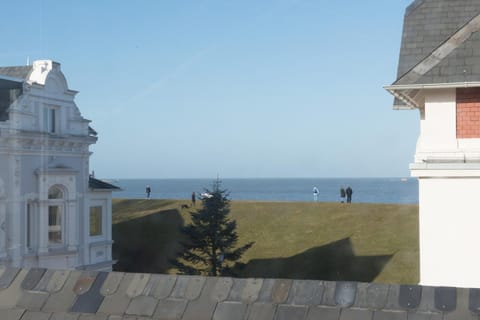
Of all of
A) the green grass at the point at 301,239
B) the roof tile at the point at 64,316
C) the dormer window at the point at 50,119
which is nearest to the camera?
the roof tile at the point at 64,316

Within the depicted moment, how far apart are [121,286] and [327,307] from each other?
1234 millimetres

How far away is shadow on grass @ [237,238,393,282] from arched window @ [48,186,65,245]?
274 inches

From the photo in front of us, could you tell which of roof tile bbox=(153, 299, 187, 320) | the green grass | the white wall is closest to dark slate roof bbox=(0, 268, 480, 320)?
roof tile bbox=(153, 299, 187, 320)

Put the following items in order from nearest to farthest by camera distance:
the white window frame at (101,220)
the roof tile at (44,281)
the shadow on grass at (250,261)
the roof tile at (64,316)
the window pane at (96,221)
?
1. the roof tile at (64,316)
2. the roof tile at (44,281)
3. the white window frame at (101,220)
4. the window pane at (96,221)
5. the shadow on grass at (250,261)

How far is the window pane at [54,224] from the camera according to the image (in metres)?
21.9

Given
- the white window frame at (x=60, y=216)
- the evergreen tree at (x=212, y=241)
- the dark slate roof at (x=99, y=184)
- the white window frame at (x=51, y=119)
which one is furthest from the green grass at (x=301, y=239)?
the white window frame at (x=51, y=119)

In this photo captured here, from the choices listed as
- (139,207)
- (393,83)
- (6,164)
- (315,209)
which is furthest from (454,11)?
(139,207)

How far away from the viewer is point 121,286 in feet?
13.1

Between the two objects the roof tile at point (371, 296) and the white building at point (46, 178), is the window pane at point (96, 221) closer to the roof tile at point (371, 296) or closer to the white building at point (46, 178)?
the white building at point (46, 178)

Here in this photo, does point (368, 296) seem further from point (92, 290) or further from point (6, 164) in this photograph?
point (6, 164)

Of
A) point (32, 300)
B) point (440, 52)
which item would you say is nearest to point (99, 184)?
point (440, 52)

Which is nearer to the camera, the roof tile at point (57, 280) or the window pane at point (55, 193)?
the roof tile at point (57, 280)

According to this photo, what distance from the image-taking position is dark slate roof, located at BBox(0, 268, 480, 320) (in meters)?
3.51

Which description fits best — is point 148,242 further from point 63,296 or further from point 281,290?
point 281,290
